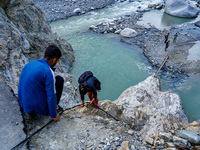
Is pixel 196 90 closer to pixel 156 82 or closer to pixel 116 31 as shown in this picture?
pixel 156 82

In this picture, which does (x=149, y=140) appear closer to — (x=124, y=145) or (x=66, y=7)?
(x=124, y=145)

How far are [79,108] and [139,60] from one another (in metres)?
8.97

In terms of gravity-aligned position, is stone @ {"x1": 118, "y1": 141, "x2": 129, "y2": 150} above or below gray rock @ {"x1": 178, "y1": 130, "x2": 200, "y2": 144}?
Answer: above

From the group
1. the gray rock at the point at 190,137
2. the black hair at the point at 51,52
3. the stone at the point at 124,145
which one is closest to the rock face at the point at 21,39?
the black hair at the point at 51,52

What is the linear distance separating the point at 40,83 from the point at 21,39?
20.4 ft

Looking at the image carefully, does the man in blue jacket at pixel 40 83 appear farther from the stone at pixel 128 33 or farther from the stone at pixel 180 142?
the stone at pixel 128 33

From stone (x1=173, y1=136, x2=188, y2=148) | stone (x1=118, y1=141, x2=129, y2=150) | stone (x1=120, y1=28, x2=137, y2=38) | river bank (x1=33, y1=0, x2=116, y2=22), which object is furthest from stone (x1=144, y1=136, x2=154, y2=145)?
river bank (x1=33, y1=0, x2=116, y2=22)

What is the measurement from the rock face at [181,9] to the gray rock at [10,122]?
2521cm

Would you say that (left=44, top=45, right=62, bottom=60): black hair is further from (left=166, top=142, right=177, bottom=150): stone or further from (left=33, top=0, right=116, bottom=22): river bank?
(left=33, top=0, right=116, bottom=22): river bank

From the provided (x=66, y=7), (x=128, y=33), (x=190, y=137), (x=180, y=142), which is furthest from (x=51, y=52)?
(x=66, y=7)

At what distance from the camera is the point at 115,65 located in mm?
11883

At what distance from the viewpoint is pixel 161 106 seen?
7.39 meters

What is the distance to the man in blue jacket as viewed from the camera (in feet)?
8.38

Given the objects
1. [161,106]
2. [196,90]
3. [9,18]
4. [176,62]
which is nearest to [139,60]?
[176,62]
